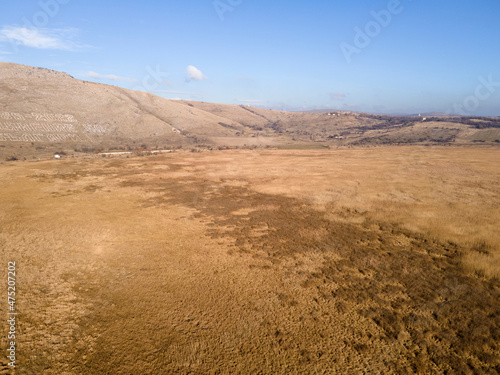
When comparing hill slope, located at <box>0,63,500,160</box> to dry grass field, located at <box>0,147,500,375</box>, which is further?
hill slope, located at <box>0,63,500,160</box>

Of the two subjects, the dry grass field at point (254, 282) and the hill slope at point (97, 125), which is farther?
the hill slope at point (97, 125)

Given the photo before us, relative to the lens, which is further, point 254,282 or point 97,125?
point 97,125

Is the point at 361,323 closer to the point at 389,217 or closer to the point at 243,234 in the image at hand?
the point at 243,234

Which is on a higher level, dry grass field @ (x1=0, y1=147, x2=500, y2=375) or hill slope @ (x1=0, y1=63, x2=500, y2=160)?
hill slope @ (x1=0, y1=63, x2=500, y2=160)

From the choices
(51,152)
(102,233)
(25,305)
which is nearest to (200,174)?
(102,233)

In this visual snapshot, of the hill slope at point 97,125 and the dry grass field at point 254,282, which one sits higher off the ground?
the hill slope at point 97,125

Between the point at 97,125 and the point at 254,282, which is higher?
the point at 97,125

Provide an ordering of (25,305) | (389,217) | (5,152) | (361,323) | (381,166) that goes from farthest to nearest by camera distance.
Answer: (5,152), (381,166), (389,217), (25,305), (361,323)

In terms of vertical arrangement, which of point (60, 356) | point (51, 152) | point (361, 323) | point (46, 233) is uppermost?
point (51, 152)
